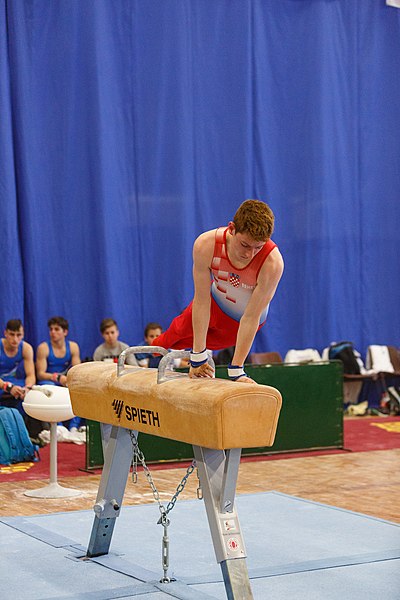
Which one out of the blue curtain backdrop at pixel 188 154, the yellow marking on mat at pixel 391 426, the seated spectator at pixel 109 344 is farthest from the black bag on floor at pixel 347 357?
the seated spectator at pixel 109 344

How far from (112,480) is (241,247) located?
1.44 m

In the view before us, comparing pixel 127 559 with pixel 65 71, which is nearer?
pixel 127 559

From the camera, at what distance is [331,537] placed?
5.33 m

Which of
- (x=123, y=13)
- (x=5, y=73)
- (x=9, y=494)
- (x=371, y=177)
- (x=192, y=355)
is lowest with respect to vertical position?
(x=9, y=494)

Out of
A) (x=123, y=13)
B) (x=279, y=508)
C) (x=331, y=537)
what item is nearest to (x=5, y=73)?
(x=123, y=13)

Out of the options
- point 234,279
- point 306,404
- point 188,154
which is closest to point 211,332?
point 234,279

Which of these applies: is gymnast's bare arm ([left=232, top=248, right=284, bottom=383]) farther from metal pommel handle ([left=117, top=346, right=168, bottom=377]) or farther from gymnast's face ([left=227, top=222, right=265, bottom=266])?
metal pommel handle ([left=117, top=346, right=168, bottom=377])

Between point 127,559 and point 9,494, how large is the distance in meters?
2.04

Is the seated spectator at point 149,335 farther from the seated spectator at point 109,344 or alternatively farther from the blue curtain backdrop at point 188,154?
the blue curtain backdrop at point 188,154

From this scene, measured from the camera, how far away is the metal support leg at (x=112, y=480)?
487 centimetres

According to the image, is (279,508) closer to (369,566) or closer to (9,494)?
(369,566)

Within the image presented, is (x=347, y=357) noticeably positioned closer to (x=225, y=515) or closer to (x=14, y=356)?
(x=14, y=356)

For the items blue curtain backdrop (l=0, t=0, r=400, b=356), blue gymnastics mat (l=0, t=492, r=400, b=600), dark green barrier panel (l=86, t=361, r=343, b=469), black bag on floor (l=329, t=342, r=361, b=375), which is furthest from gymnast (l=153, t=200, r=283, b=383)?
black bag on floor (l=329, t=342, r=361, b=375)

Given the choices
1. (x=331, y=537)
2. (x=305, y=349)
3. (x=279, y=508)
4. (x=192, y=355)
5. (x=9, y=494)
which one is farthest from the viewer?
(x=305, y=349)
